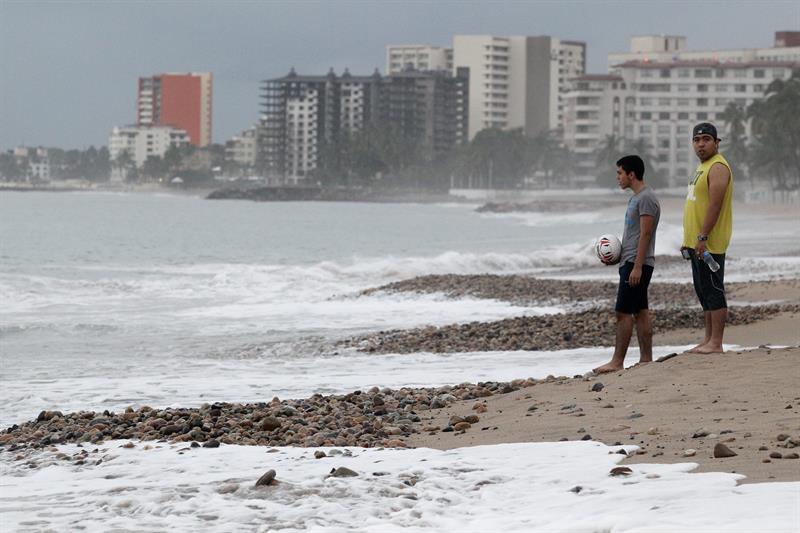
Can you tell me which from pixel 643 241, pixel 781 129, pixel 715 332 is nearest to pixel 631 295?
pixel 643 241

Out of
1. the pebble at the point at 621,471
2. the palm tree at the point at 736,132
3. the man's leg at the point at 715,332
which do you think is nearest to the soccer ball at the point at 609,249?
the man's leg at the point at 715,332

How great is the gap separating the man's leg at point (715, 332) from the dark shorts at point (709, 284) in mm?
47

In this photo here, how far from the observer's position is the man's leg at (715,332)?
391 inches

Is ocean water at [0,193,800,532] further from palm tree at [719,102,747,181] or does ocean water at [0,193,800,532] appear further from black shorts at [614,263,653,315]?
palm tree at [719,102,747,181]

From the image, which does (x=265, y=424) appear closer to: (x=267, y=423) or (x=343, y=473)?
(x=267, y=423)

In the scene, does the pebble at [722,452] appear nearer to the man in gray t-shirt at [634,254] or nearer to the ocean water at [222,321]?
the man in gray t-shirt at [634,254]

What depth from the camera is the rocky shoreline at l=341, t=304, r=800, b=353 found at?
14.9 metres

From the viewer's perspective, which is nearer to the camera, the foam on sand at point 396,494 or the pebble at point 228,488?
the foam on sand at point 396,494

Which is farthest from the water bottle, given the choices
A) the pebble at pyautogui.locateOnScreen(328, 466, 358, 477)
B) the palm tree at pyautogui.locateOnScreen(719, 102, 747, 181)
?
the palm tree at pyautogui.locateOnScreen(719, 102, 747, 181)

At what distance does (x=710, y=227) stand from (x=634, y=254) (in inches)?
25.3

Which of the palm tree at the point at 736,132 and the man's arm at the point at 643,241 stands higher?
the palm tree at the point at 736,132

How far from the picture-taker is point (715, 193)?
9.80m

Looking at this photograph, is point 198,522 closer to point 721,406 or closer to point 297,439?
point 297,439

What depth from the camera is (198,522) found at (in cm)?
634
